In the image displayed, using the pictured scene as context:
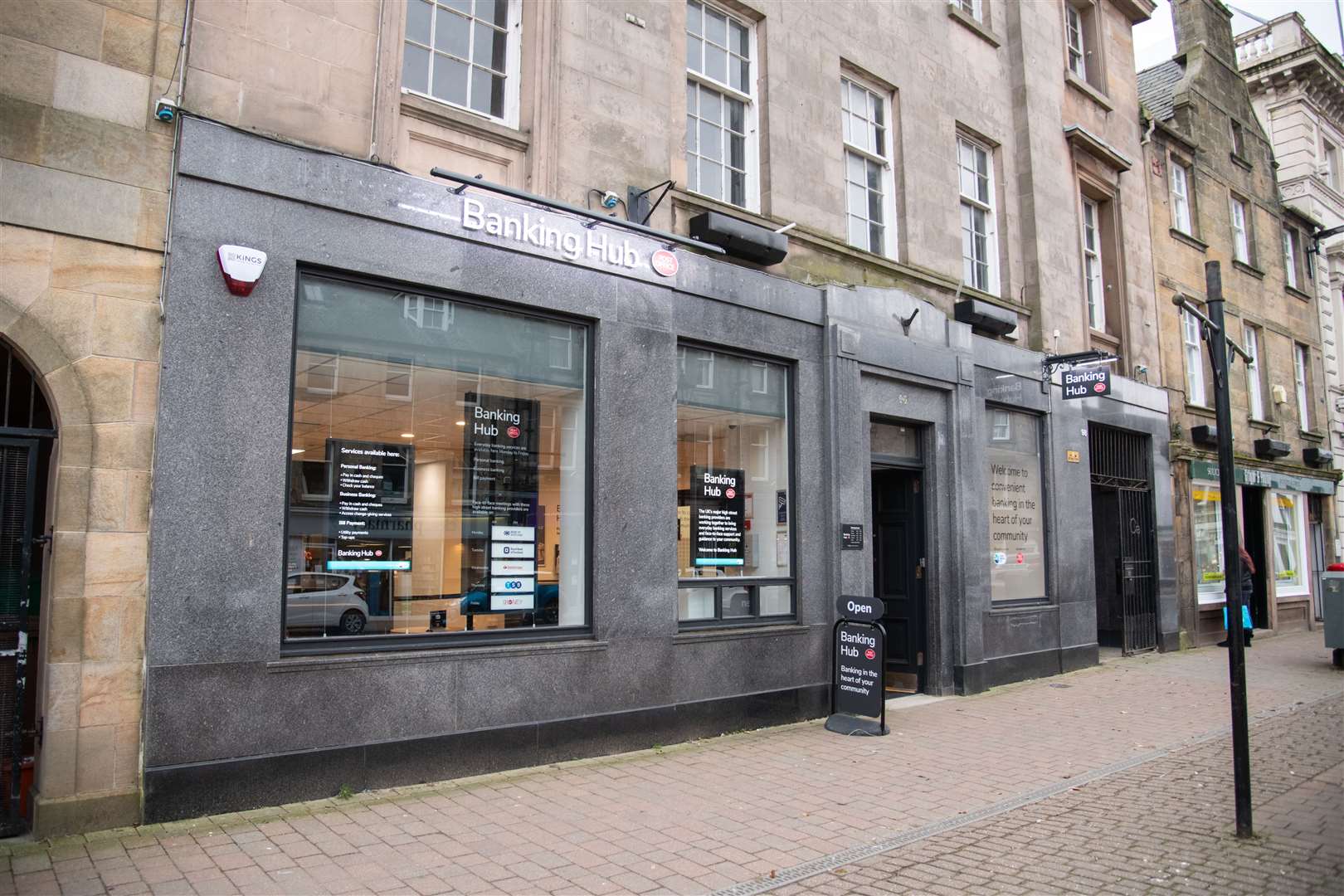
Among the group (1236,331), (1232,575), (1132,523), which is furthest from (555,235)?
(1236,331)

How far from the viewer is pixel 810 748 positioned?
27.2ft

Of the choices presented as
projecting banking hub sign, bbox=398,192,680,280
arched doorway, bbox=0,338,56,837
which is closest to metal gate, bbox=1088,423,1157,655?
projecting banking hub sign, bbox=398,192,680,280

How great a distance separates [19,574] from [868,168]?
992 centimetres

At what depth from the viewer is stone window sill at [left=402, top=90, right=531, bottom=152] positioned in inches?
295

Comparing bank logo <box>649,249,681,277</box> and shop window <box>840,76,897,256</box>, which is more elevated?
shop window <box>840,76,897,256</box>

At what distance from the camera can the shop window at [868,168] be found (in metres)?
11.6

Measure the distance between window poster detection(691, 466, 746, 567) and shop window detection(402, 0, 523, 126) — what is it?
3.77 m

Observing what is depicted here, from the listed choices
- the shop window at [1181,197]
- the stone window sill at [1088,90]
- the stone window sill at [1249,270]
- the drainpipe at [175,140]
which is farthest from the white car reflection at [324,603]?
the stone window sill at [1249,270]

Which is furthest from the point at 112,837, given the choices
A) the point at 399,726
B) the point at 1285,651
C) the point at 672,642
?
the point at 1285,651

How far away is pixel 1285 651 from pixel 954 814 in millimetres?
13136

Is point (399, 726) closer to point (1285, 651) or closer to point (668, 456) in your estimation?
point (668, 456)

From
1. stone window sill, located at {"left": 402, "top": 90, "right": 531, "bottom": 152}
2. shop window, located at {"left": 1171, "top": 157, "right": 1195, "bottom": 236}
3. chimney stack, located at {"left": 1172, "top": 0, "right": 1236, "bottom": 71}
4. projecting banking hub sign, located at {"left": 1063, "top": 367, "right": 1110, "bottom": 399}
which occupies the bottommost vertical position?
projecting banking hub sign, located at {"left": 1063, "top": 367, "right": 1110, "bottom": 399}

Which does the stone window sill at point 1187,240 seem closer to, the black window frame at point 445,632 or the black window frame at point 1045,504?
the black window frame at point 1045,504

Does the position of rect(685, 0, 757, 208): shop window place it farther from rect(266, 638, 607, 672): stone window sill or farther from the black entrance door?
rect(266, 638, 607, 672): stone window sill
